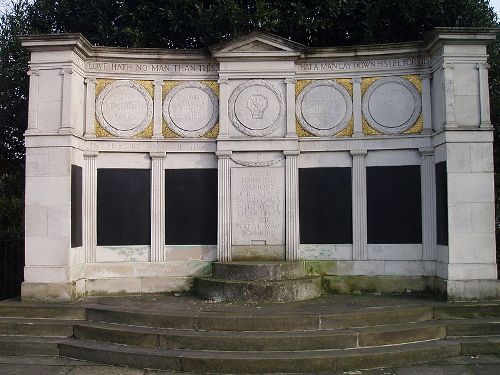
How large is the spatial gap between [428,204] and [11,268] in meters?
9.69

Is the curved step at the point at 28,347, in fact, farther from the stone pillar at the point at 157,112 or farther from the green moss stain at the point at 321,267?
the green moss stain at the point at 321,267

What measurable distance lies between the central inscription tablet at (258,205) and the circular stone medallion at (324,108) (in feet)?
4.05

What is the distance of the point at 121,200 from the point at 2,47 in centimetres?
675

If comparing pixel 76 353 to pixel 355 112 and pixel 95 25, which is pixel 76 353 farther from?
pixel 95 25

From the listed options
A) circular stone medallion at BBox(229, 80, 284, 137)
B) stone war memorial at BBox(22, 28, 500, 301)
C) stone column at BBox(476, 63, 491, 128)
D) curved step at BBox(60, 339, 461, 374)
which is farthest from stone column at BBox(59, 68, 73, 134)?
stone column at BBox(476, 63, 491, 128)

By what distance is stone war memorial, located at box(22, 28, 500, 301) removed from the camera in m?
11.3

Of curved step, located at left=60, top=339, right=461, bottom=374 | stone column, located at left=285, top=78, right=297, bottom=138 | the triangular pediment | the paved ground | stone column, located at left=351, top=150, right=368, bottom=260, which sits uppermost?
the triangular pediment

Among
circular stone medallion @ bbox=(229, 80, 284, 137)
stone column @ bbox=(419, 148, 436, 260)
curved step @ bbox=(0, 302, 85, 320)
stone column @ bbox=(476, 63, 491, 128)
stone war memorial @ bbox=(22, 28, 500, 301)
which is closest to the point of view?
curved step @ bbox=(0, 302, 85, 320)

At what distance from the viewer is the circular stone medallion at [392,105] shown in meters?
11.5

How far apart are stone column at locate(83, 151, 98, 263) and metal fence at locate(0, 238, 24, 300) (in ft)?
8.56

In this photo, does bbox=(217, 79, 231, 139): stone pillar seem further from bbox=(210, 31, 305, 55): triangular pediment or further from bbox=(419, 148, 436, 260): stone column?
bbox=(419, 148, 436, 260): stone column

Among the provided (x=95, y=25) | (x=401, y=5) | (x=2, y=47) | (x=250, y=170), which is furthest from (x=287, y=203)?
(x=2, y=47)

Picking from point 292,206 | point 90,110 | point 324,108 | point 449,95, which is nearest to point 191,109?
point 90,110

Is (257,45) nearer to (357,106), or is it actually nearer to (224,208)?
(357,106)
